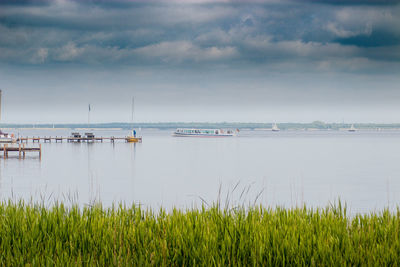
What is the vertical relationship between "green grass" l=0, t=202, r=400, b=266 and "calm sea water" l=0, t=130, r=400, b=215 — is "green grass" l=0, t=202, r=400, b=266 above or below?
above

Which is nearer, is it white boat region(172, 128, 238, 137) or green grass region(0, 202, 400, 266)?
green grass region(0, 202, 400, 266)

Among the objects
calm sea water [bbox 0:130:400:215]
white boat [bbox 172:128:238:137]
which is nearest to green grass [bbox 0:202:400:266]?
calm sea water [bbox 0:130:400:215]

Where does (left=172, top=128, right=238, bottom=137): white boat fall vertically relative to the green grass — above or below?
below

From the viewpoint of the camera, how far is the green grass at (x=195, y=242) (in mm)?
7867

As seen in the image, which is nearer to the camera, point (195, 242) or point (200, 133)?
point (195, 242)

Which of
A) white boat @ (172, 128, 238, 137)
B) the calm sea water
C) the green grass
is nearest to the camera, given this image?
the green grass

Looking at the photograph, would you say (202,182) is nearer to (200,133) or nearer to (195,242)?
(195,242)

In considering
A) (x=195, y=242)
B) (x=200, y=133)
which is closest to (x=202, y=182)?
(x=195, y=242)

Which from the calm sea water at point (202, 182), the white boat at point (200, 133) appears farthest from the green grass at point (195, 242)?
the white boat at point (200, 133)

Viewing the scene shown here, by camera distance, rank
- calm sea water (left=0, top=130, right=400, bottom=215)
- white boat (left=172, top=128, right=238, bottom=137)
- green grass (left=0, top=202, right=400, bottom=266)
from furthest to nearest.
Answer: white boat (left=172, top=128, right=238, bottom=137) < calm sea water (left=0, top=130, right=400, bottom=215) < green grass (left=0, top=202, right=400, bottom=266)

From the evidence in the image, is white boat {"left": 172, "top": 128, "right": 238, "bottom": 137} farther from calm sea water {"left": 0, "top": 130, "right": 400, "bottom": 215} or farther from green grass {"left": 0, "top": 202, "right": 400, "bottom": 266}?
green grass {"left": 0, "top": 202, "right": 400, "bottom": 266}

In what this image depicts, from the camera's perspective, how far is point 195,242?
8.52 metres

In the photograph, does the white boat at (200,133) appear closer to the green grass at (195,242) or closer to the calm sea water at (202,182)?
the calm sea water at (202,182)

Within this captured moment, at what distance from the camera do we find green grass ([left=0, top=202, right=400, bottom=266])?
310 inches
